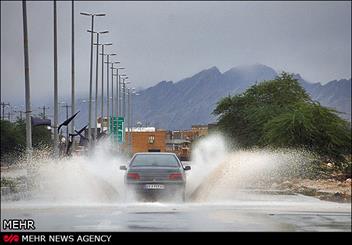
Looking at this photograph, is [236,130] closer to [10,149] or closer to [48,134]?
[48,134]

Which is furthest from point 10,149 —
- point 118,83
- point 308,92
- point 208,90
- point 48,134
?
point 118,83

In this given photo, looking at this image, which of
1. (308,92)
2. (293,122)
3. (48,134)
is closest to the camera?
(293,122)

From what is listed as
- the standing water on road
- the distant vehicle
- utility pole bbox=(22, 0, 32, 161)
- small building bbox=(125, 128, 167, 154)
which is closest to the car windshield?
the distant vehicle

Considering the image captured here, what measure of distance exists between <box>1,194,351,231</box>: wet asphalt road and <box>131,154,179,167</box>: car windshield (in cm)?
278

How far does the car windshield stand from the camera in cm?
2051

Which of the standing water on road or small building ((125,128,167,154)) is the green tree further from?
small building ((125,128,167,154))

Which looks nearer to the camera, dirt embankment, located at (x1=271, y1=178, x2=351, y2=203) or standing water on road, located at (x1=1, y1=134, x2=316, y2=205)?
standing water on road, located at (x1=1, y1=134, x2=316, y2=205)

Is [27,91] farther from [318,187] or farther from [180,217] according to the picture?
[180,217]

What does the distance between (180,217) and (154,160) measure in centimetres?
696

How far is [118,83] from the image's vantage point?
10181 centimetres

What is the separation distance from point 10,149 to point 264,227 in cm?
3539

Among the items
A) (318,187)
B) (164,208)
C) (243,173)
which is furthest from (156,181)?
(318,187)

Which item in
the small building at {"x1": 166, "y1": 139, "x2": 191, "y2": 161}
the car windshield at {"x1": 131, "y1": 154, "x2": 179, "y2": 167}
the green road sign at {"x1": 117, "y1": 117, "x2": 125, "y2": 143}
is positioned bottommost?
the green road sign at {"x1": 117, "y1": 117, "x2": 125, "y2": 143}

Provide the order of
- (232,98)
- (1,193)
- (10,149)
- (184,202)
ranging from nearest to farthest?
1. (1,193)
2. (184,202)
3. (10,149)
4. (232,98)
